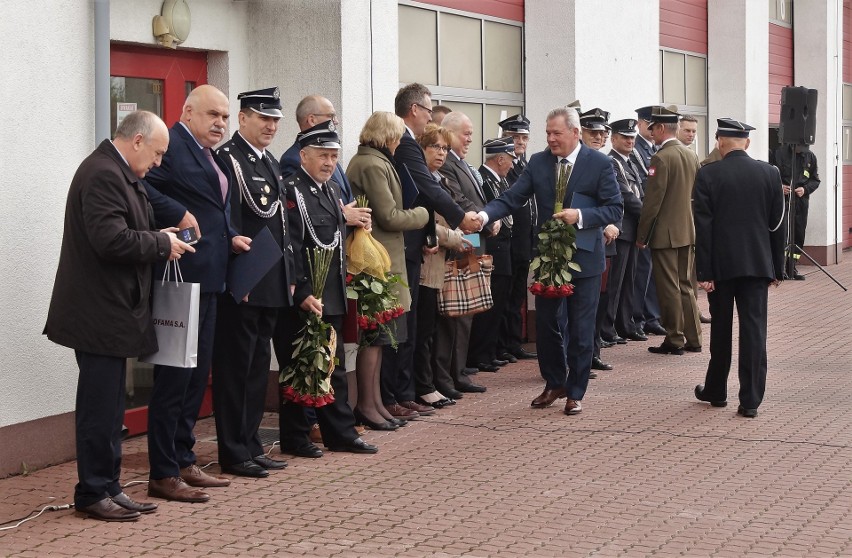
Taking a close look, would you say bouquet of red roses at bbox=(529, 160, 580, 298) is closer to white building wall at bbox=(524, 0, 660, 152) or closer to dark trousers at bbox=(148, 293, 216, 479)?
dark trousers at bbox=(148, 293, 216, 479)

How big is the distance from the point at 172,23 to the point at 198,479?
124 inches

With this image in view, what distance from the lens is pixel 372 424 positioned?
9.02 m

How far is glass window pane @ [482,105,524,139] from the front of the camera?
13812mm

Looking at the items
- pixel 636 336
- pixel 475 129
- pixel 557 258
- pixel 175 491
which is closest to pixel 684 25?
pixel 475 129

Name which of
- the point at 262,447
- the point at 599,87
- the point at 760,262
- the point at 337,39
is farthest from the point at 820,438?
the point at 599,87

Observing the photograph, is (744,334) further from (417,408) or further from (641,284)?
(641,284)

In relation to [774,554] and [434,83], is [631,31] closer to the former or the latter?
[434,83]

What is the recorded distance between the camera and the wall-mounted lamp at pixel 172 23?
8797 mm

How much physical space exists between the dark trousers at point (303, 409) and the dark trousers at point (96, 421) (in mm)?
1617

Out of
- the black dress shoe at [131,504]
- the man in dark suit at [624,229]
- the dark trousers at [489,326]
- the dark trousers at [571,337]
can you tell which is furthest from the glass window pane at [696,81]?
the black dress shoe at [131,504]

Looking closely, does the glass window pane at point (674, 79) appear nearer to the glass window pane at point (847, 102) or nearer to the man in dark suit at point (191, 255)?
the glass window pane at point (847, 102)

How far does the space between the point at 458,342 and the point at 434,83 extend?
3.43 metres

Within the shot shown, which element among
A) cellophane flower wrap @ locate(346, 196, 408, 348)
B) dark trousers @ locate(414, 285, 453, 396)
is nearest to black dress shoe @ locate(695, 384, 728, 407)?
dark trousers @ locate(414, 285, 453, 396)

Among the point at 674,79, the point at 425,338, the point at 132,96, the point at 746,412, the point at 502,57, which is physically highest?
the point at 674,79
